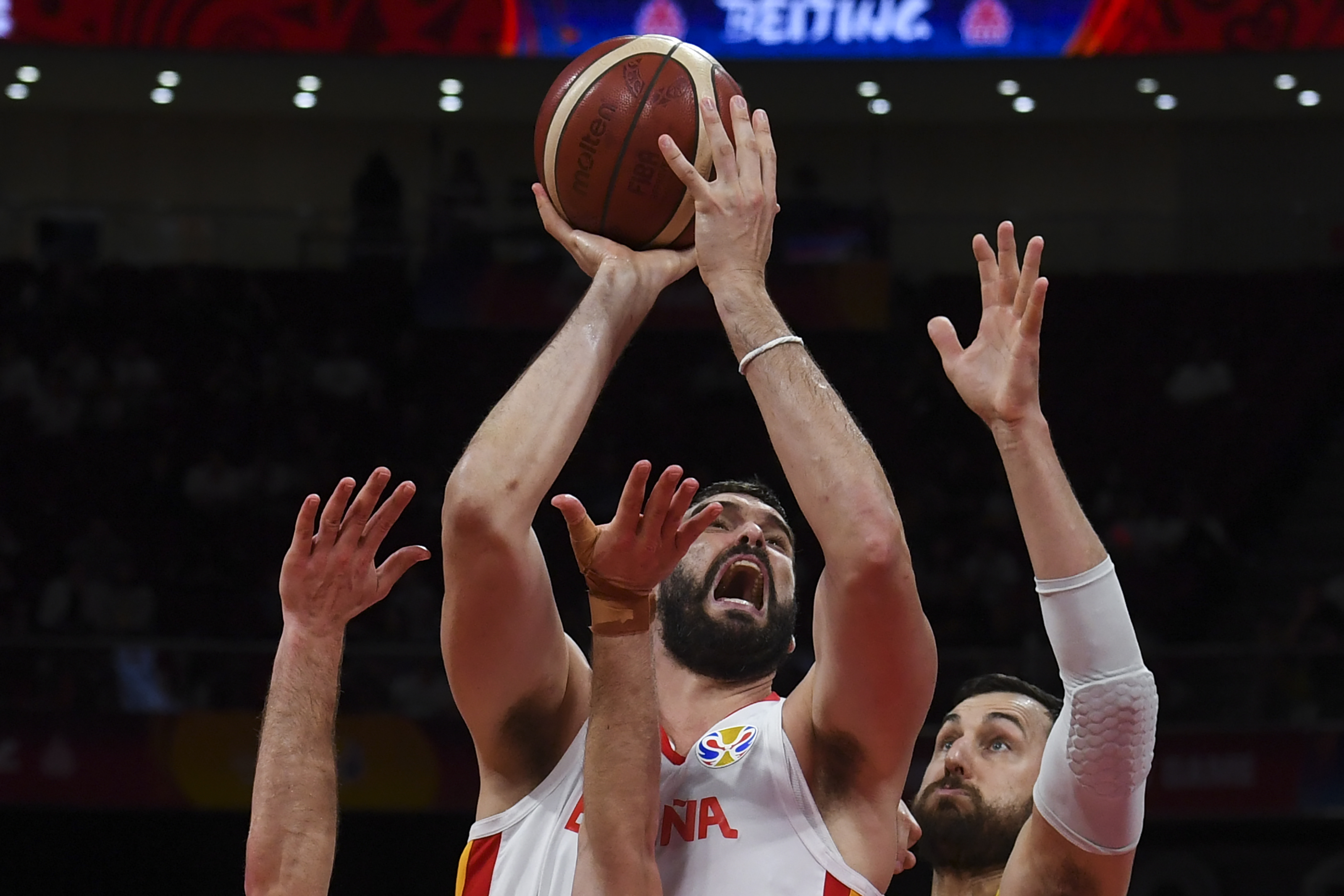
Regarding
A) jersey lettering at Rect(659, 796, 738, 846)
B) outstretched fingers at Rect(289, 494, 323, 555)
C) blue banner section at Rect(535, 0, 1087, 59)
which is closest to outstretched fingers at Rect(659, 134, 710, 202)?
outstretched fingers at Rect(289, 494, 323, 555)

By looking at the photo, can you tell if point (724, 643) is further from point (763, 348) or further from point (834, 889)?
point (763, 348)

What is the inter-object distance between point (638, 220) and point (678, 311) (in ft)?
Result: 30.1

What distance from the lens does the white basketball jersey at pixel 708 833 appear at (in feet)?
9.05

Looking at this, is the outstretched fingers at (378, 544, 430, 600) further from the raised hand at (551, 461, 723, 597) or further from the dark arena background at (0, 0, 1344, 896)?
the dark arena background at (0, 0, 1344, 896)

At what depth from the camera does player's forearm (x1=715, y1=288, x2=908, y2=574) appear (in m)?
2.57

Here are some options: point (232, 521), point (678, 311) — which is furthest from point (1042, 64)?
point (232, 521)

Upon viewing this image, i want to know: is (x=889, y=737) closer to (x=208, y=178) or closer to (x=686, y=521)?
(x=686, y=521)

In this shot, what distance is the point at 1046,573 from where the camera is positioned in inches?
110

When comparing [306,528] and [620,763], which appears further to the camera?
[306,528]

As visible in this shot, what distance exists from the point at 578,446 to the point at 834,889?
9.25 meters

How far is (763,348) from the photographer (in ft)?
8.99

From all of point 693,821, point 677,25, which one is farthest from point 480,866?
point 677,25

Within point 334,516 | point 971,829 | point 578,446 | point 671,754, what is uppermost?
point 578,446

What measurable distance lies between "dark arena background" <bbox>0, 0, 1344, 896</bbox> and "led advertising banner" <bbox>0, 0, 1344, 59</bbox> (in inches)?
1.0
